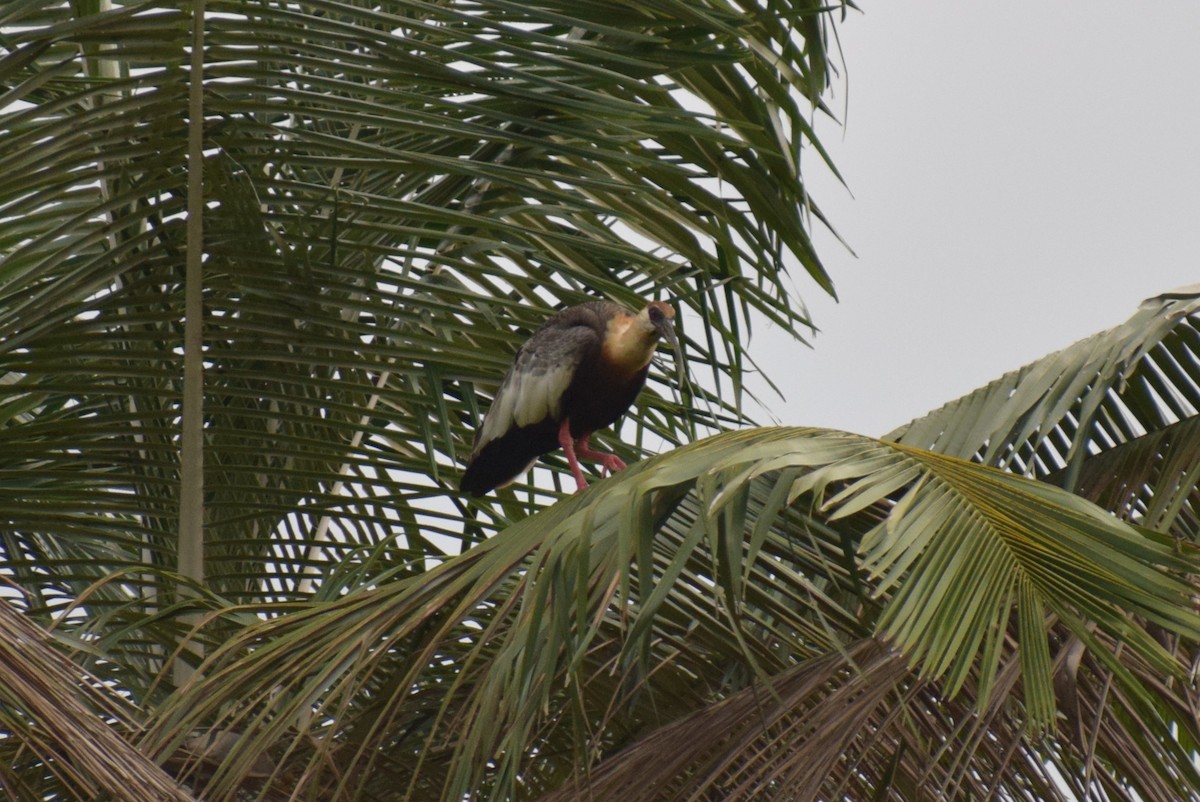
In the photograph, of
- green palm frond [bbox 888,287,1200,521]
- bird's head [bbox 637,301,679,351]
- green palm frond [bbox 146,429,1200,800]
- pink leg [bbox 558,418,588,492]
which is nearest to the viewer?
green palm frond [bbox 146,429,1200,800]

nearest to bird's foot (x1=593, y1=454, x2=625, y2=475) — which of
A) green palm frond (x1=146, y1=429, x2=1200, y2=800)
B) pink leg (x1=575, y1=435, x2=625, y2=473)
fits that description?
pink leg (x1=575, y1=435, x2=625, y2=473)

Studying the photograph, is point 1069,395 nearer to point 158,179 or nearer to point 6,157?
point 158,179

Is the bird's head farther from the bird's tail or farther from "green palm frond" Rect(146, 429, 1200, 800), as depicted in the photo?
"green palm frond" Rect(146, 429, 1200, 800)

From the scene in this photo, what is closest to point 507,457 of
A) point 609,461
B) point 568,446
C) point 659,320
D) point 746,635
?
point 568,446

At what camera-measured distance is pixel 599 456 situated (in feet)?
13.4

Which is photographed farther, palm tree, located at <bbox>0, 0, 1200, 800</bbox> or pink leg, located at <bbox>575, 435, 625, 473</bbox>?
pink leg, located at <bbox>575, 435, 625, 473</bbox>

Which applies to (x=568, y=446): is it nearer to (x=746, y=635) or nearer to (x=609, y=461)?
(x=609, y=461)

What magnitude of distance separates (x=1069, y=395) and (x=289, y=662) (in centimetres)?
151

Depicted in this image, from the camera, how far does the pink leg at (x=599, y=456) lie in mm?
4020

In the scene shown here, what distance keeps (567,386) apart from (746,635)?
1221 mm

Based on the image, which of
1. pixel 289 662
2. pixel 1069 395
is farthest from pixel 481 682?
pixel 1069 395

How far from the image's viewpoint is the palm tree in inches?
82.5

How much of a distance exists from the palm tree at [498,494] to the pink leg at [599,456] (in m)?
0.22

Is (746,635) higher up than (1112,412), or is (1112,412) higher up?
(1112,412)
